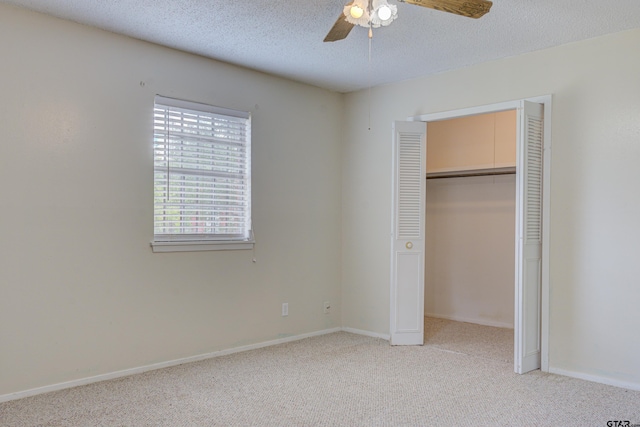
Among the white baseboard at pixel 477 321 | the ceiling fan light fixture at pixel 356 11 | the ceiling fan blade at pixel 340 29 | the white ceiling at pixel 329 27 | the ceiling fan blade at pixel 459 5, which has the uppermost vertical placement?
the white ceiling at pixel 329 27

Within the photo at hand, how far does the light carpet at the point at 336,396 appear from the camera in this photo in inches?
117

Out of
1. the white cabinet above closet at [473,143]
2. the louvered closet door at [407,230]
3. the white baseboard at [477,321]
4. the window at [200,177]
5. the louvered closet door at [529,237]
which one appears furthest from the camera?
the white baseboard at [477,321]

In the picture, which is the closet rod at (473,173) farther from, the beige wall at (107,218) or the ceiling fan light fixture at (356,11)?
the ceiling fan light fixture at (356,11)

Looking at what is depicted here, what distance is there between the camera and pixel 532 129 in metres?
3.96

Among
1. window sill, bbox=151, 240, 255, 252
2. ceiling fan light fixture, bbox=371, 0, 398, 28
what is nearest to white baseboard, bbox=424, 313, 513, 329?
window sill, bbox=151, 240, 255, 252

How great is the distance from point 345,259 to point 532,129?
7.51 feet

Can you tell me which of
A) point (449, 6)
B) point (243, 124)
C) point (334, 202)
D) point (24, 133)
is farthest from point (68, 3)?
point (334, 202)

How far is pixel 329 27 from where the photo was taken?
358 centimetres

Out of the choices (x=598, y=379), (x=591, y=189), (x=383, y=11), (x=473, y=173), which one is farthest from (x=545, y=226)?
(x=383, y=11)

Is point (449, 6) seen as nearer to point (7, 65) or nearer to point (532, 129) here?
point (532, 129)

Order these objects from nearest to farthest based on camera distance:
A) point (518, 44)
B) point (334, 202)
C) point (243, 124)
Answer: point (518, 44), point (243, 124), point (334, 202)

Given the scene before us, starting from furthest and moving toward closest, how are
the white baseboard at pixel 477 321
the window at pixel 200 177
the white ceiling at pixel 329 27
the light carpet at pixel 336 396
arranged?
the white baseboard at pixel 477 321
the window at pixel 200 177
the white ceiling at pixel 329 27
the light carpet at pixel 336 396

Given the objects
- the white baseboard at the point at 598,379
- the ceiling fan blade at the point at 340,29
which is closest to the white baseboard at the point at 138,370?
the white baseboard at the point at 598,379

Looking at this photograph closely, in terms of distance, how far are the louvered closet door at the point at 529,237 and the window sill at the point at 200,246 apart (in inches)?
87.8
